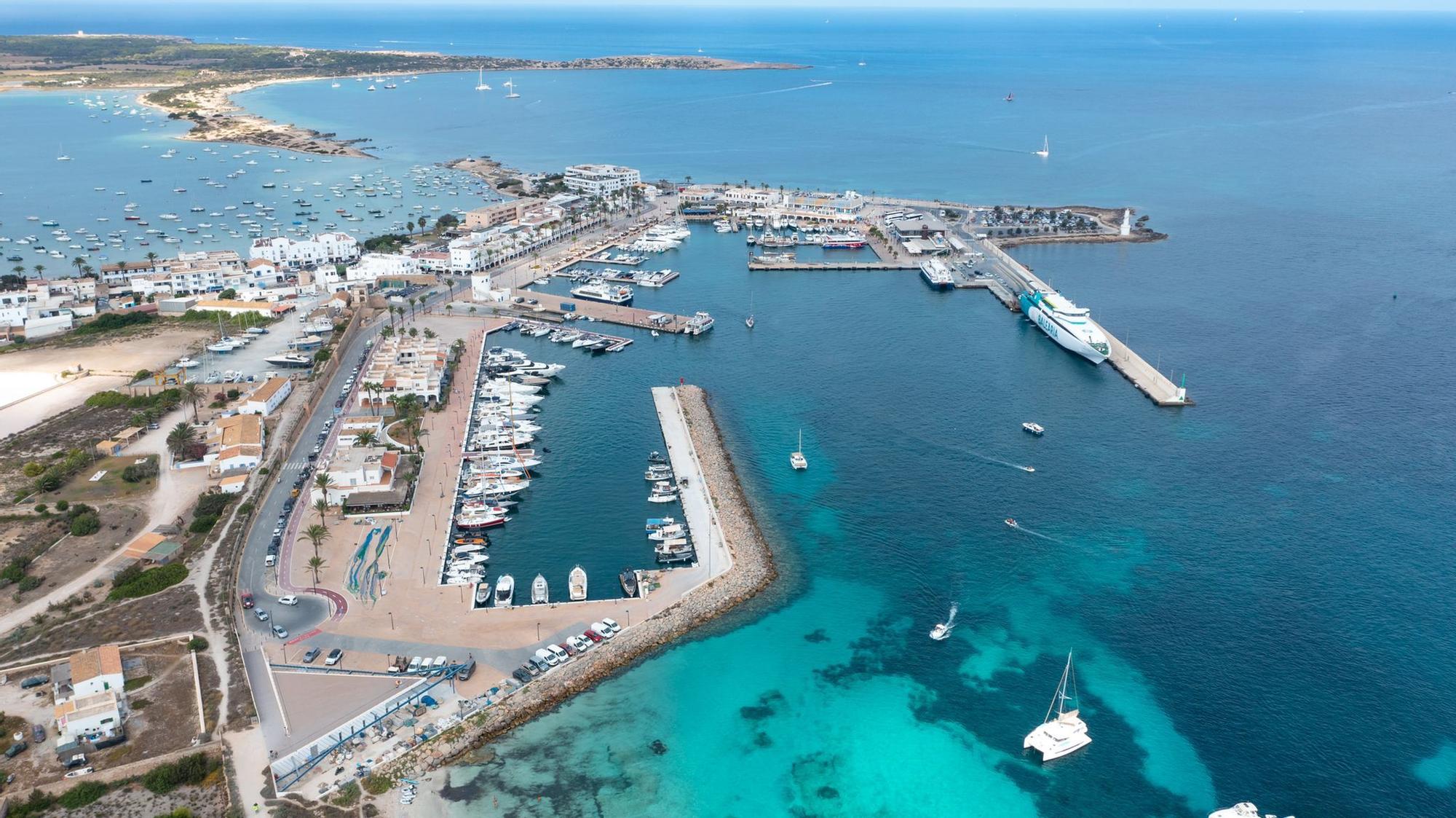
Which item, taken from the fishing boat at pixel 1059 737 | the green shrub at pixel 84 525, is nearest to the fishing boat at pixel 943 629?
the fishing boat at pixel 1059 737

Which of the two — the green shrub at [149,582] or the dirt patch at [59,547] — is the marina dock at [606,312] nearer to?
the dirt patch at [59,547]

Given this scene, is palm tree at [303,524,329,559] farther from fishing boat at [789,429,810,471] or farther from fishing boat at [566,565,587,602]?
fishing boat at [789,429,810,471]

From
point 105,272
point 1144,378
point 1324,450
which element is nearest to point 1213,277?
point 1144,378

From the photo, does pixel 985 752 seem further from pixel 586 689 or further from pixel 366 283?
pixel 366 283

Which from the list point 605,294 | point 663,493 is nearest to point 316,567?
point 663,493

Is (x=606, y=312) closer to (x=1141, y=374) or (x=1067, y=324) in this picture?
(x=1067, y=324)

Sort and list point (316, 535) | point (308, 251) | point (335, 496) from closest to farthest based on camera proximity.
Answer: point (316, 535) → point (335, 496) → point (308, 251)

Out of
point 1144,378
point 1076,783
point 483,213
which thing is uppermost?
point 483,213
